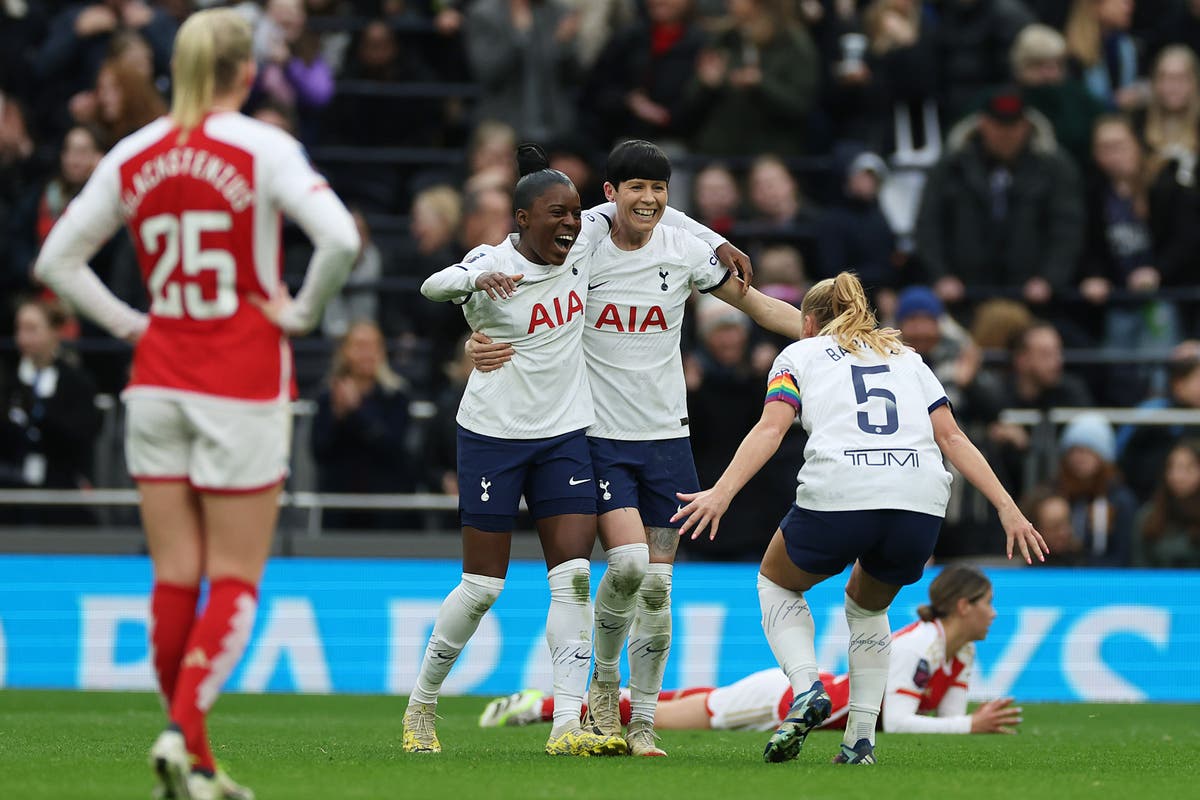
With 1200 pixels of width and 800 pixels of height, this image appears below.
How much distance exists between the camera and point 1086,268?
15.3 meters

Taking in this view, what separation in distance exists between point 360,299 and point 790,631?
8157 mm

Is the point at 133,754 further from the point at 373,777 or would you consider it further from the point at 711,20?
the point at 711,20

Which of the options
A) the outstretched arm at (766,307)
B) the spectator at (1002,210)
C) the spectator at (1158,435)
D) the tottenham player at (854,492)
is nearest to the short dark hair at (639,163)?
the outstretched arm at (766,307)

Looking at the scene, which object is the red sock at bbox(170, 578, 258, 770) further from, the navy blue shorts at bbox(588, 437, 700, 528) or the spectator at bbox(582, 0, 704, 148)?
the spectator at bbox(582, 0, 704, 148)

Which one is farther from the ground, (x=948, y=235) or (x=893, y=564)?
(x=948, y=235)

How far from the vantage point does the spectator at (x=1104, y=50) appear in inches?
653

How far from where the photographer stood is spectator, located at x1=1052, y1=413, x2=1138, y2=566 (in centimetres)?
1316

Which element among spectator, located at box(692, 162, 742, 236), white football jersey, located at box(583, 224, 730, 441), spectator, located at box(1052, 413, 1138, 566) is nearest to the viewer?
white football jersey, located at box(583, 224, 730, 441)

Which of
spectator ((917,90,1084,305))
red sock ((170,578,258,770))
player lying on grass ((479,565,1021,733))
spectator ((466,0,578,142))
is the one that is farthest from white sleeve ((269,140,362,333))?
spectator ((466,0,578,142))

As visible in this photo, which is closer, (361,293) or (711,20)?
(361,293)

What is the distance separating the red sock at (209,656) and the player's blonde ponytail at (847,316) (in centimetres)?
276

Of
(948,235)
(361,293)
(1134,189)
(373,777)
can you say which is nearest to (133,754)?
(373,777)

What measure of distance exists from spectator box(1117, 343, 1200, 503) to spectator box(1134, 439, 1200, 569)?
0.55 meters

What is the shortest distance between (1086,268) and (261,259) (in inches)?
423
